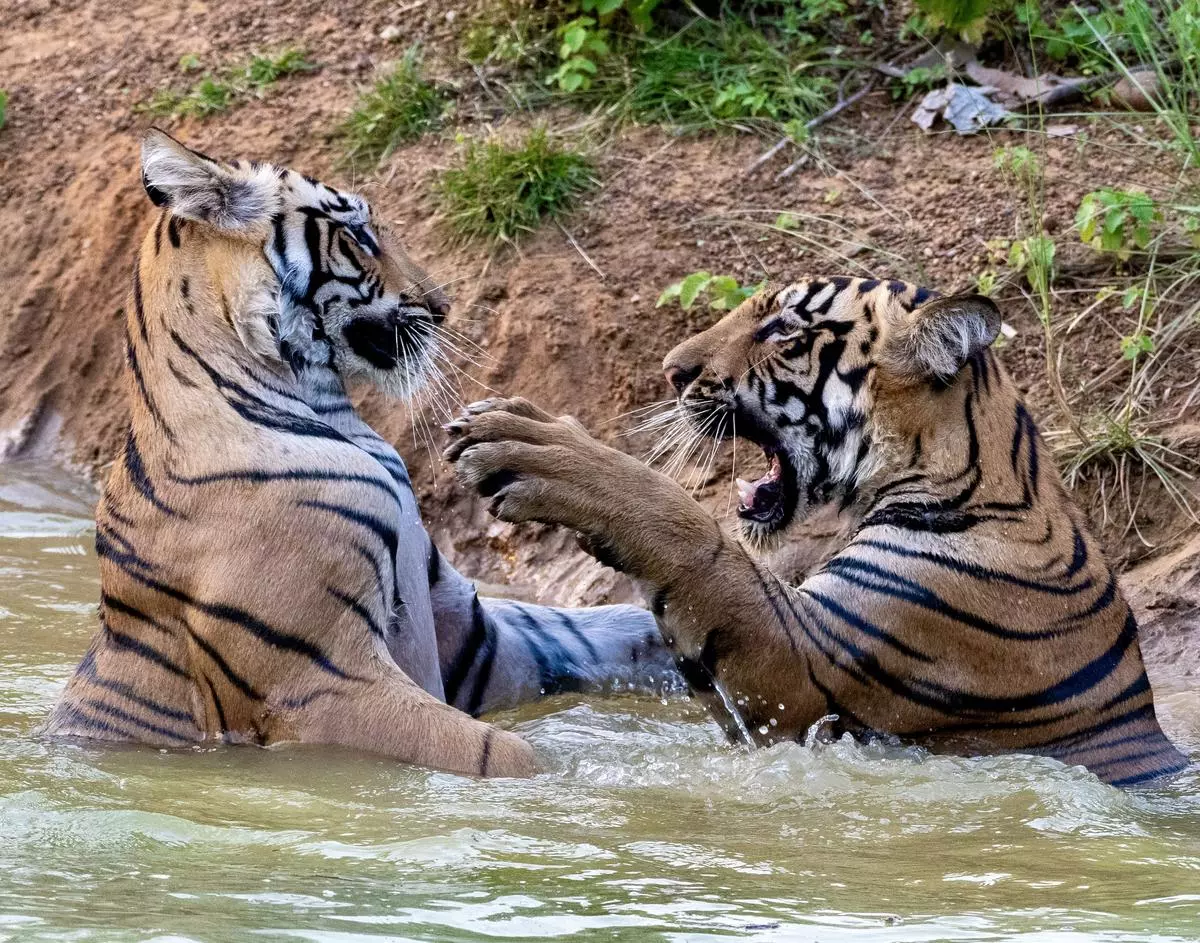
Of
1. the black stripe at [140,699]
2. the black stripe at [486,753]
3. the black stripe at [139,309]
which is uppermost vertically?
the black stripe at [139,309]

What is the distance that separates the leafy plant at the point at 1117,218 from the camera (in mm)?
6059

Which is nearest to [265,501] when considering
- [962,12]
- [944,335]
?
[944,335]

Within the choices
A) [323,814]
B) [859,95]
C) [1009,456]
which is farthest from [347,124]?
[323,814]

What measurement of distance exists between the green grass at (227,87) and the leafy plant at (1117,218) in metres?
4.19

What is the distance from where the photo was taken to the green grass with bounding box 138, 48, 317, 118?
8547mm

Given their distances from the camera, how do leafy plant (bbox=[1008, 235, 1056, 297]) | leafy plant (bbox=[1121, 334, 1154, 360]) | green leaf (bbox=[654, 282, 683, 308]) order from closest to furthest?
leafy plant (bbox=[1121, 334, 1154, 360]) → leafy plant (bbox=[1008, 235, 1056, 297]) → green leaf (bbox=[654, 282, 683, 308])

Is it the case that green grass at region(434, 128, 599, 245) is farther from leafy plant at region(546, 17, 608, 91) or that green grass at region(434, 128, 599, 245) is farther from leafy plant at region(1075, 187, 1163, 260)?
leafy plant at region(1075, 187, 1163, 260)

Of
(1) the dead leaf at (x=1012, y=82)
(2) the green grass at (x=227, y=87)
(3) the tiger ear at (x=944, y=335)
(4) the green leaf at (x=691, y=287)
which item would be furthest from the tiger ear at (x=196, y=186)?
(2) the green grass at (x=227, y=87)

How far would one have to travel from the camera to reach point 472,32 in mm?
8328

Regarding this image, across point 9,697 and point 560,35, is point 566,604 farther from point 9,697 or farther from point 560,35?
point 560,35

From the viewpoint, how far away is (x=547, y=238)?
24.1ft

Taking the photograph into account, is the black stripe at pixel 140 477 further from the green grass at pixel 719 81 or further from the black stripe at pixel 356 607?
the green grass at pixel 719 81

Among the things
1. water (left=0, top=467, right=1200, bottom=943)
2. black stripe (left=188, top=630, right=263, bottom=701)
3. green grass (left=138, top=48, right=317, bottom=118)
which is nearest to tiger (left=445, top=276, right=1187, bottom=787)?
water (left=0, top=467, right=1200, bottom=943)

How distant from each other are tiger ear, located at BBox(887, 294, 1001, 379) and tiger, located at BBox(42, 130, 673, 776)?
1227mm
